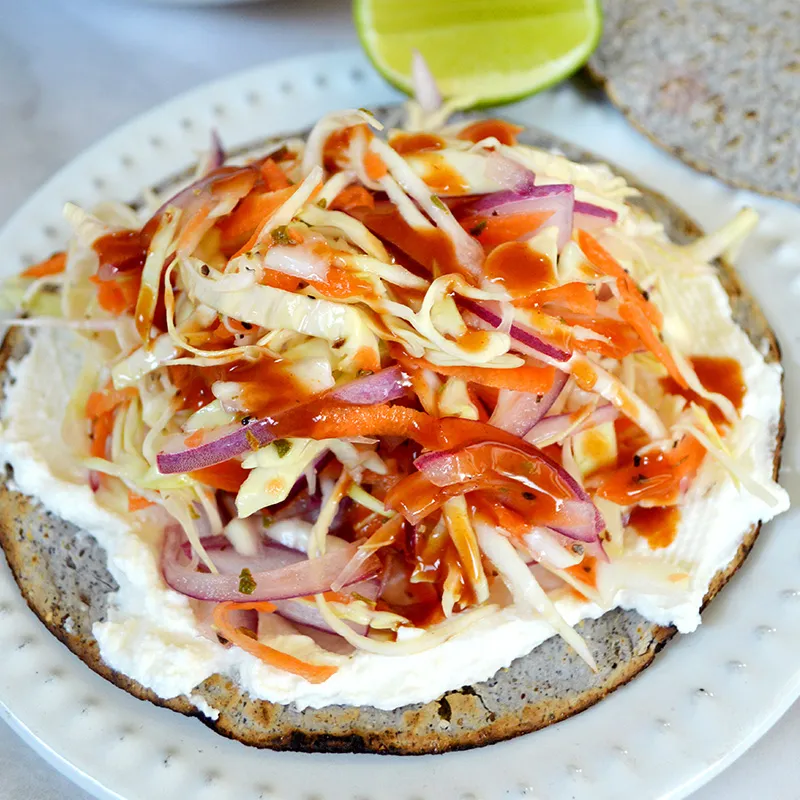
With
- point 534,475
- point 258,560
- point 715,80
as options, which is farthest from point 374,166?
point 715,80

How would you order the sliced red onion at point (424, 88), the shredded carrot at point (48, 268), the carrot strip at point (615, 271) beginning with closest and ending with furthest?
the carrot strip at point (615, 271)
the shredded carrot at point (48, 268)
the sliced red onion at point (424, 88)

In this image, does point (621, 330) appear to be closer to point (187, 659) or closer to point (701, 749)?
point (701, 749)

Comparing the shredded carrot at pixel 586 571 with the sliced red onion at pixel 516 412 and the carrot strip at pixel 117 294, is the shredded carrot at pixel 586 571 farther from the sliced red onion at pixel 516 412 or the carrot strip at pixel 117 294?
the carrot strip at pixel 117 294

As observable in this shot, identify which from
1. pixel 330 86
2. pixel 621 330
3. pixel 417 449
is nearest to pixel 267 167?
pixel 417 449

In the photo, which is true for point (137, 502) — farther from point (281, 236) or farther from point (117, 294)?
point (281, 236)

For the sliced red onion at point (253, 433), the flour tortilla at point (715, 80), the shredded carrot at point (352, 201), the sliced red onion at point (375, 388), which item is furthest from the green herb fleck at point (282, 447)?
the flour tortilla at point (715, 80)

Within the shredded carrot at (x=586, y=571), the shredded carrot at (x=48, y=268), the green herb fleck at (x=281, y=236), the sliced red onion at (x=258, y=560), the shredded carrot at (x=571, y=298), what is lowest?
the shredded carrot at (x=586, y=571)
